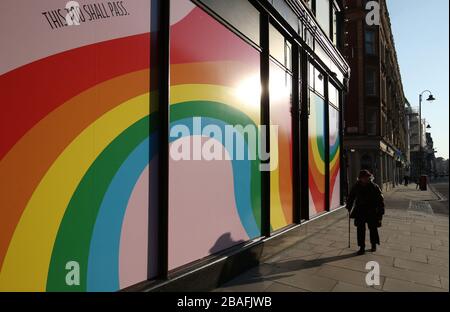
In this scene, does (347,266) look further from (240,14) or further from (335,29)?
(335,29)

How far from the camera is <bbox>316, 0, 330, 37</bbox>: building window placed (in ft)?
35.2

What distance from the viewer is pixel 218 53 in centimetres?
546

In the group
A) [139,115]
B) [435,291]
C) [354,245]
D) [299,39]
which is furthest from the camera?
[299,39]

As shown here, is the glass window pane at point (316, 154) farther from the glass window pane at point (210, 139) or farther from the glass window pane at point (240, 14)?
the glass window pane at point (240, 14)

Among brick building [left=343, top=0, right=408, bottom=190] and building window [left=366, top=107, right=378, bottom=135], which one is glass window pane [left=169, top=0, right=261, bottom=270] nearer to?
brick building [left=343, top=0, right=408, bottom=190]

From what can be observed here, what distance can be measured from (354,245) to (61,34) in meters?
7.02

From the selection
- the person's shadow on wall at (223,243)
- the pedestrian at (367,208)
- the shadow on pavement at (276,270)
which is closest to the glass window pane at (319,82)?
the pedestrian at (367,208)

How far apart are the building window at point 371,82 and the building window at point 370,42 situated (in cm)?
160

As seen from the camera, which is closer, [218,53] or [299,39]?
[218,53]

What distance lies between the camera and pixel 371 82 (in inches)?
1161

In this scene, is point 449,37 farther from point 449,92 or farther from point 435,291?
point 435,291

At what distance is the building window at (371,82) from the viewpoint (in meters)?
29.2

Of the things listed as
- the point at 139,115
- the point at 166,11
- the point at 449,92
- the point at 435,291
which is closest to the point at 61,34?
the point at 139,115

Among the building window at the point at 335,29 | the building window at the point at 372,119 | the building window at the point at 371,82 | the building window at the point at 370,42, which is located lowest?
the building window at the point at 372,119
